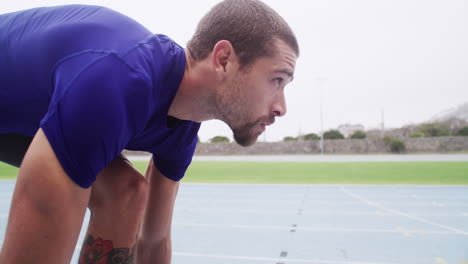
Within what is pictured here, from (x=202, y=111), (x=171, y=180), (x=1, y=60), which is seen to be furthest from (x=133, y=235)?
(x=1, y=60)

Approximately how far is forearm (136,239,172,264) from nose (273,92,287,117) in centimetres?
93

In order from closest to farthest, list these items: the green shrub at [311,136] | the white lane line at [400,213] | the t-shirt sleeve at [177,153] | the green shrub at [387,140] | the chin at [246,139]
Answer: the chin at [246,139]
the t-shirt sleeve at [177,153]
the white lane line at [400,213]
the green shrub at [387,140]
the green shrub at [311,136]

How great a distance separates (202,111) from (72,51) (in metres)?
0.52

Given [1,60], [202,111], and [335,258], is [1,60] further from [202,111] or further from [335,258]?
[335,258]

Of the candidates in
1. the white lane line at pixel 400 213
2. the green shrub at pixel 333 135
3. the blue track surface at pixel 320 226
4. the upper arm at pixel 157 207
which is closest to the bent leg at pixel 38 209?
the upper arm at pixel 157 207

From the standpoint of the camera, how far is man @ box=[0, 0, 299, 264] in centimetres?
89

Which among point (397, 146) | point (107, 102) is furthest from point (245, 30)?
point (397, 146)

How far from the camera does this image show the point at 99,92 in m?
0.89

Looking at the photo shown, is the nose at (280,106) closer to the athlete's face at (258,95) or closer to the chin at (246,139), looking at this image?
the athlete's face at (258,95)

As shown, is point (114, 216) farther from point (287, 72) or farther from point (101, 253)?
point (287, 72)

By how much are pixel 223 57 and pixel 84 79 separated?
1.61ft

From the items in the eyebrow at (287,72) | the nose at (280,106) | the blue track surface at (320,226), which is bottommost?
the blue track surface at (320,226)

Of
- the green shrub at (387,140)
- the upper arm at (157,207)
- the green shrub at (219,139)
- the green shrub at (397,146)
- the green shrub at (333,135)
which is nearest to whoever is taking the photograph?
the upper arm at (157,207)

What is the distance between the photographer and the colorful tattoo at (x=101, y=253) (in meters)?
1.39
